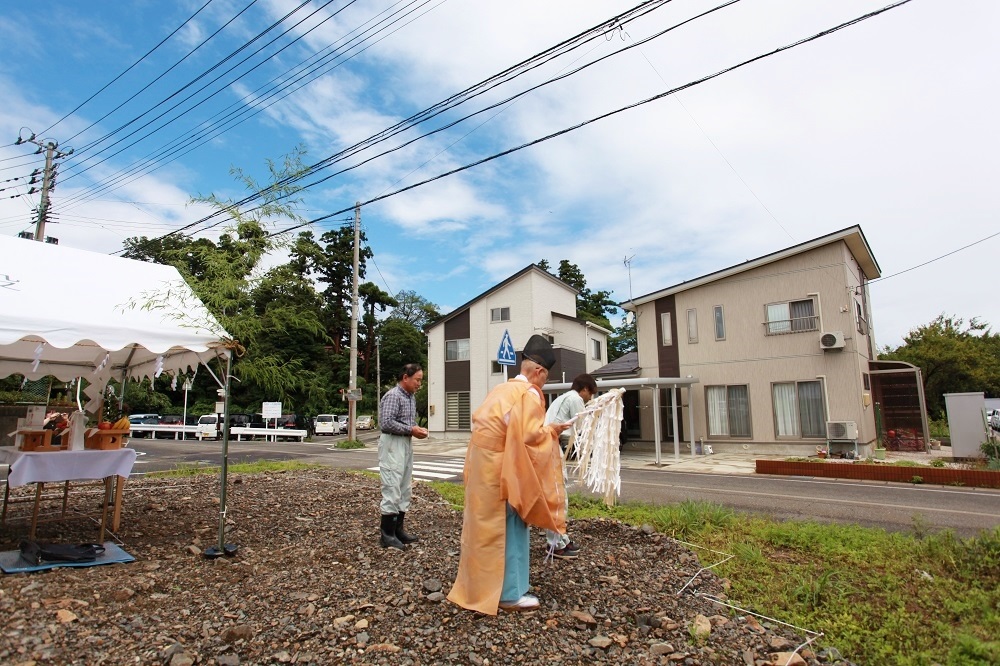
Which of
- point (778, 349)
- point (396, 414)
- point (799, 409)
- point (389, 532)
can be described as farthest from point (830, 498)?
point (778, 349)

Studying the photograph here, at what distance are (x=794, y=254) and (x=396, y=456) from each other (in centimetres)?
1660

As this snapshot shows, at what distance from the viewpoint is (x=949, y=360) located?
26812 mm

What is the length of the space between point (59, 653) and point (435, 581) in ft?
7.33

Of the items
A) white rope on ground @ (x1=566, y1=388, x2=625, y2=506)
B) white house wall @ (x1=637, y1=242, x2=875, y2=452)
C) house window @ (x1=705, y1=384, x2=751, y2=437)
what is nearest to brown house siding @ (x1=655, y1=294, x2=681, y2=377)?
white house wall @ (x1=637, y1=242, x2=875, y2=452)

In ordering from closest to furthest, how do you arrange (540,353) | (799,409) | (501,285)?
(540,353) → (799,409) → (501,285)

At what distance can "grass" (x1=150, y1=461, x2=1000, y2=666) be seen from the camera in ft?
10.1

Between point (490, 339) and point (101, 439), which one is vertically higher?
point (490, 339)

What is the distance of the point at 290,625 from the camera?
3.34 metres

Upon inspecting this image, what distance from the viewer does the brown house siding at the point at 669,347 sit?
1978 centimetres

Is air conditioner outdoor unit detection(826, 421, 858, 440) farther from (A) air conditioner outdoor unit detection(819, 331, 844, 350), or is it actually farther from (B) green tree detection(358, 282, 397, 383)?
(B) green tree detection(358, 282, 397, 383)

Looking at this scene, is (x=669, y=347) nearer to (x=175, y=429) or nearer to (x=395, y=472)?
(x=395, y=472)

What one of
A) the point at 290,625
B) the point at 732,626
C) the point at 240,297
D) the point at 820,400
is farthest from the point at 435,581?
the point at 820,400

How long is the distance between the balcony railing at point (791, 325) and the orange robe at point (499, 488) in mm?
16309

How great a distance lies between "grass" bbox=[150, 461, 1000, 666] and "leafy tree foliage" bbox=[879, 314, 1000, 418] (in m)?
27.7
